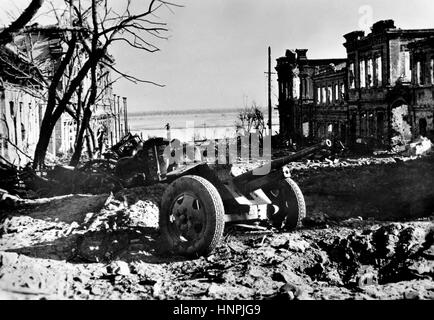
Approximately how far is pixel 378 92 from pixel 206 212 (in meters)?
24.7

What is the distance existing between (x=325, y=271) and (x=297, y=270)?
43 centimetres

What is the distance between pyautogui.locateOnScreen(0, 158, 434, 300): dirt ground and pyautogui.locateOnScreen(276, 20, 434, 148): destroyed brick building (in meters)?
19.3

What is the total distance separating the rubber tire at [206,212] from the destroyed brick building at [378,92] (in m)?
21.8

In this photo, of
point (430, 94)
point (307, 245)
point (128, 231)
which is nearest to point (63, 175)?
point (128, 231)

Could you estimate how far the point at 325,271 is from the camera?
661cm

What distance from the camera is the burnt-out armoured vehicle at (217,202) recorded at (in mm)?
6930

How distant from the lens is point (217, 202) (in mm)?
6887

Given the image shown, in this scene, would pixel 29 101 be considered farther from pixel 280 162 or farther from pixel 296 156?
pixel 296 156

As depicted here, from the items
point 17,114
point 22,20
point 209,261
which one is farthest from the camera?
point 17,114

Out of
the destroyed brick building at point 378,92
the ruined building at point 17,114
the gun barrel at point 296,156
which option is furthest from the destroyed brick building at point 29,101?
the destroyed brick building at point 378,92

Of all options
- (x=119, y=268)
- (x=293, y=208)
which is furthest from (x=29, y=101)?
(x=119, y=268)

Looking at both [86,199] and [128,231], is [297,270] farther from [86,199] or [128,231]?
[86,199]

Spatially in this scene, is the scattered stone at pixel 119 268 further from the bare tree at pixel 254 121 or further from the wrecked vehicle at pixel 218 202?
the bare tree at pixel 254 121

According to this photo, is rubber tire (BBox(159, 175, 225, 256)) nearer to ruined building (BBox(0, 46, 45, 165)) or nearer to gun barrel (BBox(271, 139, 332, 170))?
gun barrel (BBox(271, 139, 332, 170))
